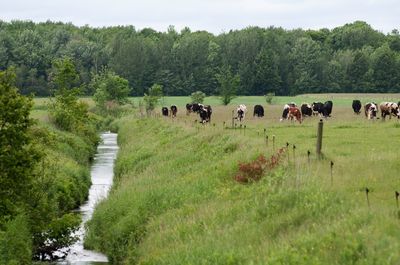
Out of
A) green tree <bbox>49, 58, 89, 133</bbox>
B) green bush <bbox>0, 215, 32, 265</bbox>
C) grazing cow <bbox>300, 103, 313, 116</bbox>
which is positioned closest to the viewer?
green bush <bbox>0, 215, 32, 265</bbox>

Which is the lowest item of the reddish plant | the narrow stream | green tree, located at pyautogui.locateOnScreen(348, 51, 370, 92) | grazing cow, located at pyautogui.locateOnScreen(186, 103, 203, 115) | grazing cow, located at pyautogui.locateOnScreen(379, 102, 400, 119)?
the narrow stream

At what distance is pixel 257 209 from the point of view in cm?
1978

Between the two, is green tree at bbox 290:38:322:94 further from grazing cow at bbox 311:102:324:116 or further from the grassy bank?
the grassy bank

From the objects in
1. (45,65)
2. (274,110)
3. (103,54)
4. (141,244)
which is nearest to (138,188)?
(141,244)

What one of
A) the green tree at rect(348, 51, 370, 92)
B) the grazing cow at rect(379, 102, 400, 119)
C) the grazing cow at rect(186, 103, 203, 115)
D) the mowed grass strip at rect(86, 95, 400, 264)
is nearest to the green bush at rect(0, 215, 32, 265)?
the mowed grass strip at rect(86, 95, 400, 264)

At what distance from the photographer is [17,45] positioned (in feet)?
488

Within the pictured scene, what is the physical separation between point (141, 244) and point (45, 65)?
128377mm

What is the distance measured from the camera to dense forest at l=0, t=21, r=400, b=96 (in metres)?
148

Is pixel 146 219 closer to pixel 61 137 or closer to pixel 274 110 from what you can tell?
pixel 61 137

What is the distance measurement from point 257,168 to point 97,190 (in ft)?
56.6

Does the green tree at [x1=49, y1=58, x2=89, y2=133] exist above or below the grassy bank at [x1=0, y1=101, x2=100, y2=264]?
above

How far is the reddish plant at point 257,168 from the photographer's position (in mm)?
24484

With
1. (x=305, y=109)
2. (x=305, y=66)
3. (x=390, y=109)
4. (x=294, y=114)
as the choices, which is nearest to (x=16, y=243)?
(x=294, y=114)

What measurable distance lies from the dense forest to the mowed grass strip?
11405 cm
